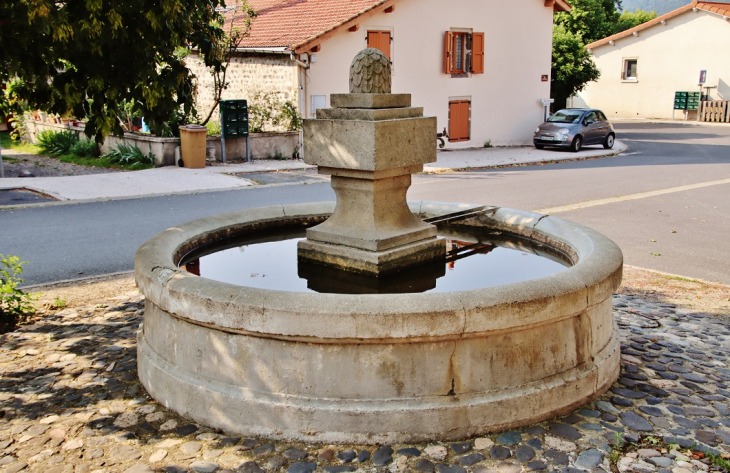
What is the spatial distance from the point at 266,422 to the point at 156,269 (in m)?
1.30

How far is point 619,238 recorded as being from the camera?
10.4m

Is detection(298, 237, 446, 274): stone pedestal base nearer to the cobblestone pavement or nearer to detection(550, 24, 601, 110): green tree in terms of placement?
the cobblestone pavement

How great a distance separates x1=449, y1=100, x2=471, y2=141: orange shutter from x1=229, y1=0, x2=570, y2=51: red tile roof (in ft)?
14.3

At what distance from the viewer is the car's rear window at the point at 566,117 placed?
24.5 metres

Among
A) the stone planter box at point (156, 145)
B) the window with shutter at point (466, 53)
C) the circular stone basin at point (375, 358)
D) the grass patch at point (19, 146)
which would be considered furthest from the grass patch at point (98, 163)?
the circular stone basin at point (375, 358)

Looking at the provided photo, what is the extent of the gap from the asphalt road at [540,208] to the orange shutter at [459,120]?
4.82 metres

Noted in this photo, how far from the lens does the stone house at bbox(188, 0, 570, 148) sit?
20.9 m

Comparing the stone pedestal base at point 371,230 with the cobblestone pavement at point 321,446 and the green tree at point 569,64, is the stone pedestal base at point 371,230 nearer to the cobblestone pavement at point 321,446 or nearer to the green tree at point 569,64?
the cobblestone pavement at point 321,446

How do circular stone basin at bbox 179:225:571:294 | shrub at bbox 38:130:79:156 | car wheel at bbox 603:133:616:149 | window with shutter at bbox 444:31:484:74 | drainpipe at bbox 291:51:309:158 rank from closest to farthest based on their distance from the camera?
circular stone basin at bbox 179:225:571:294
drainpipe at bbox 291:51:309:158
shrub at bbox 38:130:79:156
window with shutter at bbox 444:31:484:74
car wheel at bbox 603:133:616:149

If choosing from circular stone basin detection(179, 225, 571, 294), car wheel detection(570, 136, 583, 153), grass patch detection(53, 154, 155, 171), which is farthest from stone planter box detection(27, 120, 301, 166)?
circular stone basin detection(179, 225, 571, 294)

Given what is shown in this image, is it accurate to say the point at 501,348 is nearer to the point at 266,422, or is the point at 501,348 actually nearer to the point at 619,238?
the point at 266,422

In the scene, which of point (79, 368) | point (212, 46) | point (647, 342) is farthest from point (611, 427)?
point (212, 46)

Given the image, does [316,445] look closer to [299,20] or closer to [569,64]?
[299,20]

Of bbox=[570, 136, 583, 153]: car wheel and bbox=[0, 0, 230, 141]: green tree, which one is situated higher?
bbox=[0, 0, 230, 141]: green tree
